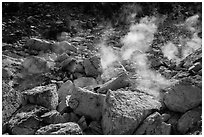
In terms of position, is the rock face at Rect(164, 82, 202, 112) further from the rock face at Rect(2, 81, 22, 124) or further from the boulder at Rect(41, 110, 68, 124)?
the rock face at Rect(2, 81, 22, 124)

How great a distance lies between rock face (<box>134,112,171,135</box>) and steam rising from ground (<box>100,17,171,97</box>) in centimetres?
65

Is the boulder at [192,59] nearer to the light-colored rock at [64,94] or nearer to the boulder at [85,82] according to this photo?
the boulder at [85,82]

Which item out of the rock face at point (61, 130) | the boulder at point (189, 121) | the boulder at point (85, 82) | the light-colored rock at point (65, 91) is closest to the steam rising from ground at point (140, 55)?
the boulder at point (85, 82)

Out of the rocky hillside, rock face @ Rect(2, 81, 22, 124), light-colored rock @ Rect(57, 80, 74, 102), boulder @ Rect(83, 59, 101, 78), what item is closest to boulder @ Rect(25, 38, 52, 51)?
the rocky hillside

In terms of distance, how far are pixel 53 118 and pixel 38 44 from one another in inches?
136

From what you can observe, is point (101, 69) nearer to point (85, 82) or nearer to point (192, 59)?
point (85, 82)

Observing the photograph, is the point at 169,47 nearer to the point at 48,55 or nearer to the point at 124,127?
the point at 48,55

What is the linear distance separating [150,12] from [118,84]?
175 inches

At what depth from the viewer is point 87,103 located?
443 centimetres

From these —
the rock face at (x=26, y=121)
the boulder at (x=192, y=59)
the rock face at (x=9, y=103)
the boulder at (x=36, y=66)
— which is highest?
the boulder at (x=192, y=59)

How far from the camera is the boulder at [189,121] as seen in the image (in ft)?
13.3

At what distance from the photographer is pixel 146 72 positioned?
5922mm

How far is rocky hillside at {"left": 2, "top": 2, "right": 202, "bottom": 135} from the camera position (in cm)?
419

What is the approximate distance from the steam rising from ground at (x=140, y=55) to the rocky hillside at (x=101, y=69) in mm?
17
